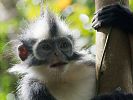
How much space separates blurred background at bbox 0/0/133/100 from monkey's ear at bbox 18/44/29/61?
0.27 metres

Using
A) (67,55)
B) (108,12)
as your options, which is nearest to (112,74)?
(108,12)

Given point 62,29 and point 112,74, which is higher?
point 62,29

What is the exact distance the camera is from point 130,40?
2387mm

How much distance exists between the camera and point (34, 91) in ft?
9.87

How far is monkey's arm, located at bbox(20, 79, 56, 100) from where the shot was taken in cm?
294

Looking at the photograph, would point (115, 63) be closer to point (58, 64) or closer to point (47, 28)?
point (58, 64)

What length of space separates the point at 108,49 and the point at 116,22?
0.74 feet

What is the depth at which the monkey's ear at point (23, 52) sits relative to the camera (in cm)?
333

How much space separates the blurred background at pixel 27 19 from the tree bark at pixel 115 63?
4.05ft

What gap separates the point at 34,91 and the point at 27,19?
1.75m

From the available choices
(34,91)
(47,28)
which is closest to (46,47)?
(47,28)

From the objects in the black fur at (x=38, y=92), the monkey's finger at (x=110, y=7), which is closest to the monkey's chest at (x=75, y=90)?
the black fur at (x=38, y=92)

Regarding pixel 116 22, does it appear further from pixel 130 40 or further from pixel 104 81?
pixel 104 81

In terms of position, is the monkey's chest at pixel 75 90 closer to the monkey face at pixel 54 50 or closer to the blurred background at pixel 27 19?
the monkey face at pixel 54 50
